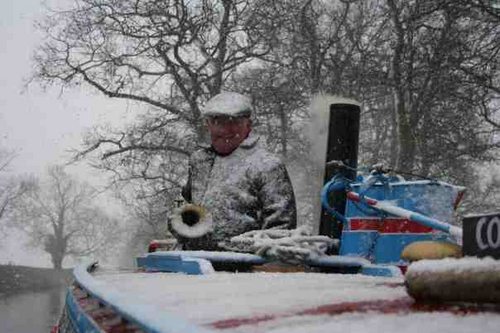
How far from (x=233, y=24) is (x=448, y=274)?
16.0 metres

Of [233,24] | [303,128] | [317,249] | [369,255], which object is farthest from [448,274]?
[303,128]

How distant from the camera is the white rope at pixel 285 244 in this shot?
3.45m

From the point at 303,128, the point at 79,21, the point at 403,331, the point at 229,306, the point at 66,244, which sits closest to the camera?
the point at 403,331

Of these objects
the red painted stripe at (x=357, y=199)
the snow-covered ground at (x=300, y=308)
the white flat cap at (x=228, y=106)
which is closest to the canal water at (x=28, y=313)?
the white flat cap at (x=228, y=106)

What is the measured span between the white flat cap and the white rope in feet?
3.86

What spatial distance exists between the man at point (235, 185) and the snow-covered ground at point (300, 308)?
218cm

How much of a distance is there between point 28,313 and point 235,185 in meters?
28.6

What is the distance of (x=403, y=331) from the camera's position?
1.17m

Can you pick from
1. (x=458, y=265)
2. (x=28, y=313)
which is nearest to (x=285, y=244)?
(x=458, y=265)

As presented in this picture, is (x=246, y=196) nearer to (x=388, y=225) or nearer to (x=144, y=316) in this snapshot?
(x=388, y=225)

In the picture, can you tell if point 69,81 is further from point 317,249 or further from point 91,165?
point 317,249

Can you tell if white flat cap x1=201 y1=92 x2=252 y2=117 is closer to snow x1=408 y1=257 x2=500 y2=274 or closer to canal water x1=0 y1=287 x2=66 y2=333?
snow x1=408 y1=257 x2=500 y2=274

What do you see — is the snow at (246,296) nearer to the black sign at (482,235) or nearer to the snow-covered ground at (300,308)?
the snow-covered ground at (300,308)

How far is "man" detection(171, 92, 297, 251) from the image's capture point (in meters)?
4.39
